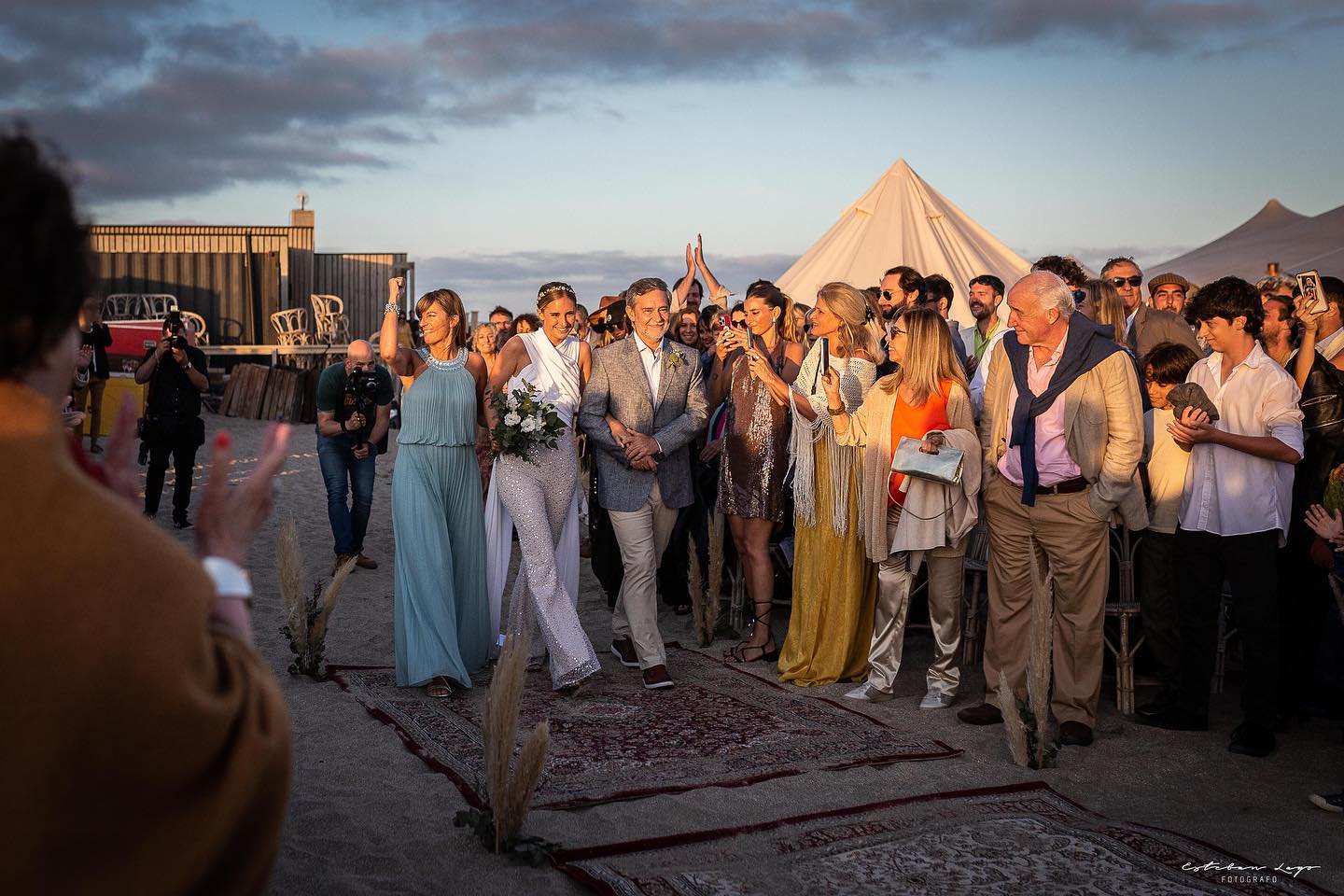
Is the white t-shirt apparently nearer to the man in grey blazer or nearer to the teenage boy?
the teenage boy

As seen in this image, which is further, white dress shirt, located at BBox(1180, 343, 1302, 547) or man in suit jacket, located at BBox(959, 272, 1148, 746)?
man in suit jacket, located at BBox(959, 272, 1148, 746)

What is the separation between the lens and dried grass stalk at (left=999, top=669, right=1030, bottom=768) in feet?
17.1

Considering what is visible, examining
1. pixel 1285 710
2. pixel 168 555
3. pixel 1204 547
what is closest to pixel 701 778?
pixel 1204 547

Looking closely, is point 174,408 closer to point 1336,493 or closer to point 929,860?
point 929,860

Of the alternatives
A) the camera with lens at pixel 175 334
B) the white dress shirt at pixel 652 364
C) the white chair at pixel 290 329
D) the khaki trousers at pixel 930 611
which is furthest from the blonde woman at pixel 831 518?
the white chair at pixel 290 329

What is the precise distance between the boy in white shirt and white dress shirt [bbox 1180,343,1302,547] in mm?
404

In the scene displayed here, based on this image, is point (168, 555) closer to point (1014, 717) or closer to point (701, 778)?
point (701, 778)

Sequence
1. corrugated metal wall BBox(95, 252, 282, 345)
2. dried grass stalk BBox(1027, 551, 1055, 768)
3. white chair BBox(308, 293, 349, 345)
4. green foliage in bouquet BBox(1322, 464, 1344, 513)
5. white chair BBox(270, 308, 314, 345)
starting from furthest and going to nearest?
corrugated metal wall BBox(95, 252, 282, 345)
white chair BBox(308, 293, 349, 345)
white chair BBox(270, 308, 314, 345)
dried grass stalk BBox(1027, 551, 1055, 768)
green foliage in bouquet BBox(1322, 464, 1344, 513)

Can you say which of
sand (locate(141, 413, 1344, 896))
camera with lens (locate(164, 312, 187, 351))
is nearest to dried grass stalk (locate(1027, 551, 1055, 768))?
sand (locate(141, 413, 1344, 896))

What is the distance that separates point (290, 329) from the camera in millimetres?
25406

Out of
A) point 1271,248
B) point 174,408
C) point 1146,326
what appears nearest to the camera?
point 1146,326

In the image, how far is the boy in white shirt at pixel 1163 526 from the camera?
6184 mm

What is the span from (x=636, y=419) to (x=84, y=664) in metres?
5.44

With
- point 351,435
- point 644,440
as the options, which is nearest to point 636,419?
point 644,440
